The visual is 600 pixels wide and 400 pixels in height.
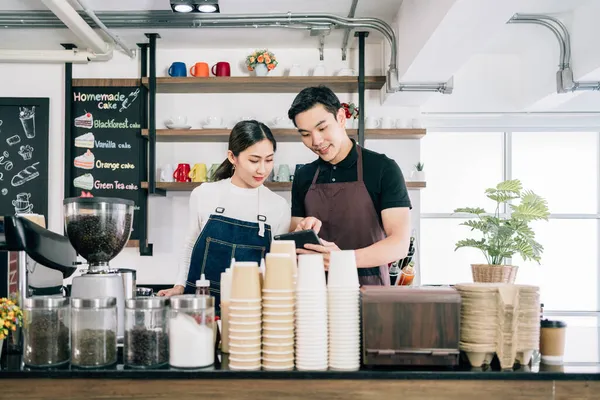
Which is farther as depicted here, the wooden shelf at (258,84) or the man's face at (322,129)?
the wooden shelf at (258,84)

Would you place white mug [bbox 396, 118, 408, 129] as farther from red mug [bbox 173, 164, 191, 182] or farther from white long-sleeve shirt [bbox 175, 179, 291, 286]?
white long-sleeve shirt [bbox 175, 179, 291, 286]

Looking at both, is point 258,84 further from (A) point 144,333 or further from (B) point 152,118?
(A) point 144,333

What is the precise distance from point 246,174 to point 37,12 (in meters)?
2.31

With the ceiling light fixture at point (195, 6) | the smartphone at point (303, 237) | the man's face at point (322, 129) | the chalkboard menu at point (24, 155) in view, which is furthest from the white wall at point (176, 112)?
the smartphone at point (303, 237)

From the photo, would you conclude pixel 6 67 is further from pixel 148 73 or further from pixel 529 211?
pixel 529 211

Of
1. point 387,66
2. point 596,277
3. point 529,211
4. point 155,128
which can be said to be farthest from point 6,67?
point 596,277

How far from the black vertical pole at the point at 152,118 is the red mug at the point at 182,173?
0.56ft

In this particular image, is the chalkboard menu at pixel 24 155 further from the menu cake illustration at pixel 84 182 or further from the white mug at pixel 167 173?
the white mug at pixel 167 173

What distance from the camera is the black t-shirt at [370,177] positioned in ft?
7.66

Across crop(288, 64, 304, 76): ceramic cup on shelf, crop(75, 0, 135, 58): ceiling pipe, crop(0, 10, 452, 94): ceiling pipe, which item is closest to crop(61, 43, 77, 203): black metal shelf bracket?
crop(75, 0, 135, 58): ceiling pipe

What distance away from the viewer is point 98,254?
1.72 m

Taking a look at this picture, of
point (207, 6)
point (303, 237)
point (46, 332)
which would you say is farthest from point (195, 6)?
point (46, 332)

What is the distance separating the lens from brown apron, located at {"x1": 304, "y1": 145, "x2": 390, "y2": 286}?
2408mm

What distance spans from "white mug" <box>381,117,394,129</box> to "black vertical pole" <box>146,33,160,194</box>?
1721mm
